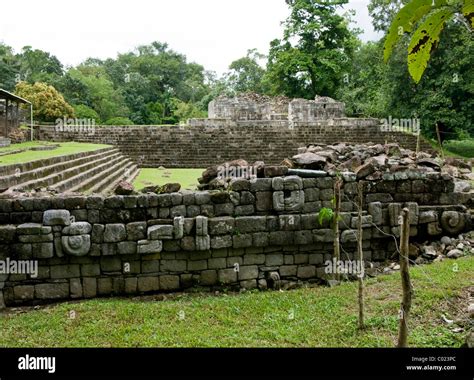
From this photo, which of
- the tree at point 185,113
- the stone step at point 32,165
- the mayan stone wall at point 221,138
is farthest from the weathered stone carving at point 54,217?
the tree at point 185,113

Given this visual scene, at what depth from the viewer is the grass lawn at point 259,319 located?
14.8 feet

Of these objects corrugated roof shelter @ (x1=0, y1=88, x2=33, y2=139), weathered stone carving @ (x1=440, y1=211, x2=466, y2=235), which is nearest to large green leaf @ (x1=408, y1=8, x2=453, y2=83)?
weathered stone carving @ (x1=440, y1=211, x2=466, y2=235)

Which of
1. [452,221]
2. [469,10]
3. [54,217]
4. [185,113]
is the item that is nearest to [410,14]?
[469,10]

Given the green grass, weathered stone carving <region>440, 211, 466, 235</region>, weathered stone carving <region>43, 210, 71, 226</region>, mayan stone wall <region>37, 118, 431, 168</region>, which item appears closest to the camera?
weathered stone carving <region>43, 210, 71, 226</region>

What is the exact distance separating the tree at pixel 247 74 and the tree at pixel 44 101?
74.1 ft

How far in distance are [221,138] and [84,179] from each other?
1001cm

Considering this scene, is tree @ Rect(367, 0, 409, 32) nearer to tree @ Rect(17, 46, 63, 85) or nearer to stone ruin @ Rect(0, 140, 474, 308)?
stone ruin @ Rect(0, 140, 474, 308)

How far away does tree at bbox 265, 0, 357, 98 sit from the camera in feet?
81.3

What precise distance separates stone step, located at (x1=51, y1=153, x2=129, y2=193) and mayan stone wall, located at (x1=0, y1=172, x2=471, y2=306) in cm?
237

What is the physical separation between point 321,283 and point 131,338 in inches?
138

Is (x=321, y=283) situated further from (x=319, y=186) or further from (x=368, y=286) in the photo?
(x=319, y=186)

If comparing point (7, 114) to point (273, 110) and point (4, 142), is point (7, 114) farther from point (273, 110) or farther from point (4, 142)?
point (273, 110)

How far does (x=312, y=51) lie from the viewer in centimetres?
2719

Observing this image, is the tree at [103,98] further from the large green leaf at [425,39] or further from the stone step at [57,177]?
the large green leaf at [425,39]
